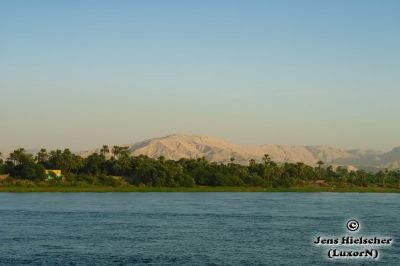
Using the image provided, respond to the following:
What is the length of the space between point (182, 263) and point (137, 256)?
508cm

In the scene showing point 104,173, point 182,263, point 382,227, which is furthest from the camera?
point 104,173

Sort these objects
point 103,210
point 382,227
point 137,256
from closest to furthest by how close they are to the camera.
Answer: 1. point 137,256
2. point 382,227
3. point 103,210

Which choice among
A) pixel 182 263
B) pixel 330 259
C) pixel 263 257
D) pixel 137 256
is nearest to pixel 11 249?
pixel 137 256

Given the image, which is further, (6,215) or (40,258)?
(6,215)

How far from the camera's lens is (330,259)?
177 feet

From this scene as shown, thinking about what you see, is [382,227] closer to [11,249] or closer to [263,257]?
[263,257]

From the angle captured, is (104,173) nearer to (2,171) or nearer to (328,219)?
(2,171)

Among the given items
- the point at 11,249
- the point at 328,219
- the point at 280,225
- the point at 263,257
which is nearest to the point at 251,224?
the point at 280,225

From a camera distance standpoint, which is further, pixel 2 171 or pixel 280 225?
pixel 2 171

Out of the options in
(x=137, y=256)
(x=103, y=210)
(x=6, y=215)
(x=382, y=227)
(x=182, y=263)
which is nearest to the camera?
(x=182, y=263)

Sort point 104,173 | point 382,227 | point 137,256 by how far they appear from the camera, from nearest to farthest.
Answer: point 137,256 → point 382,227 → point 104,173

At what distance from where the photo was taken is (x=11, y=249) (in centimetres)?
5688

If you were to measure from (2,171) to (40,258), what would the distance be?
136675 mm

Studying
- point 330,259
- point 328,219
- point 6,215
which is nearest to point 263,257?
point 330,259
